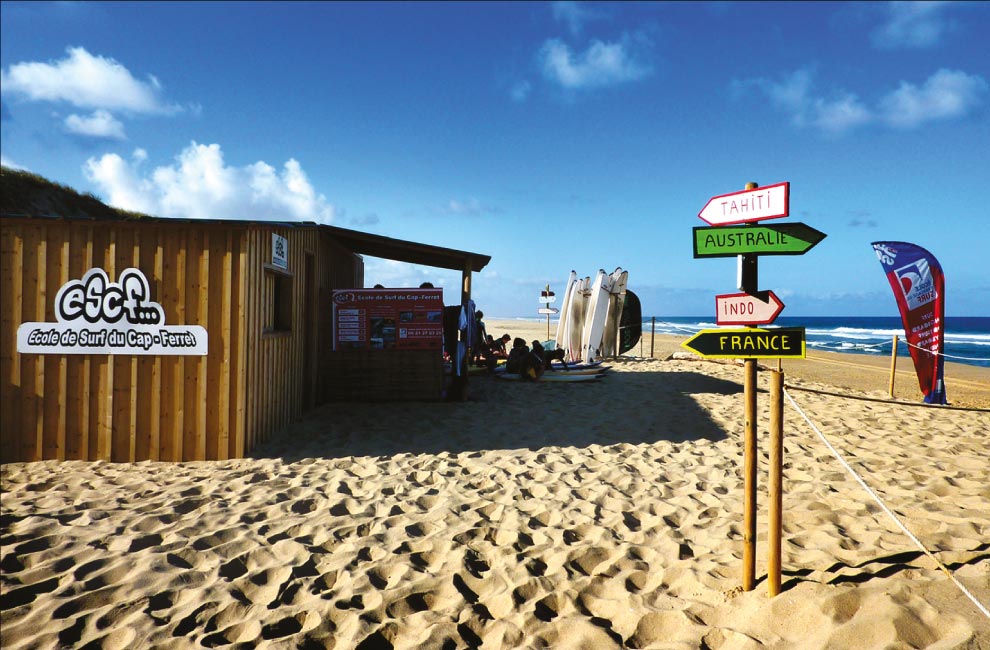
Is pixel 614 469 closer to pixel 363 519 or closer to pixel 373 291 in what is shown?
pixel 363 519

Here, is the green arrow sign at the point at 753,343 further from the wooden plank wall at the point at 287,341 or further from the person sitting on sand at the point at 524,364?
the person sitting on sand at the point at 524,364

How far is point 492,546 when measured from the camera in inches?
154

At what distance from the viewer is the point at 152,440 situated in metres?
6.02

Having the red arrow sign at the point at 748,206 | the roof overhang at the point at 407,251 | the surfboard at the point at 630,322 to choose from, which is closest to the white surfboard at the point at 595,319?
the surfboard at the point at 630,322

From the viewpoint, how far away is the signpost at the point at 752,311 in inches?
117

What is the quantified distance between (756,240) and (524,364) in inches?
340

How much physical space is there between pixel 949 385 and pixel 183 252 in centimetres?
1909

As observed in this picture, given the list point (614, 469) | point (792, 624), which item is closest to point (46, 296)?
point (614, 469)

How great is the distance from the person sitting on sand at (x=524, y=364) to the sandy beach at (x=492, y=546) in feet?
14.3

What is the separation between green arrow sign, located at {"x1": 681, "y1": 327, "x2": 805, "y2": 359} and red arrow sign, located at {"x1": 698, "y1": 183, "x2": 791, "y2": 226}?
2.08 feet

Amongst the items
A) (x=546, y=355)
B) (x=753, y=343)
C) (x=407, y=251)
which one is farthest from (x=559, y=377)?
(x=753, y=343)

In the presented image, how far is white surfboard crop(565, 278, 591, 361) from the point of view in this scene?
1574cm

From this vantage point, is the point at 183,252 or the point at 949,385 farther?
the point at 949,385

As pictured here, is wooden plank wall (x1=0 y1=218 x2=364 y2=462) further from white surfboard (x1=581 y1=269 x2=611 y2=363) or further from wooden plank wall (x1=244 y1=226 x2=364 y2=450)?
white surfboard (x1=581 y1=269 x2=611 y2=363)
